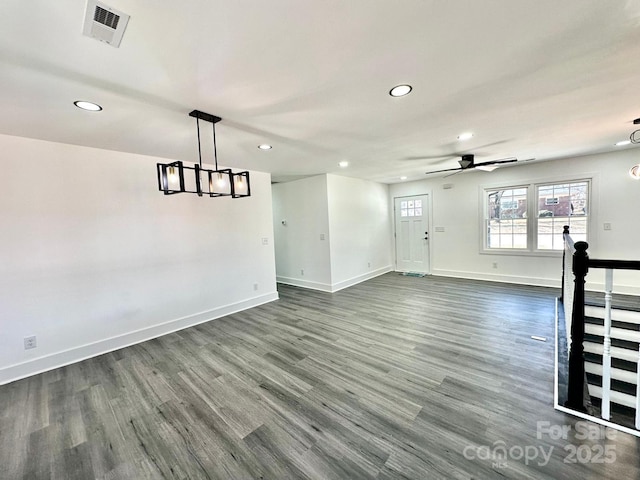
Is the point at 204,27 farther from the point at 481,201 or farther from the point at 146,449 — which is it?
the point at 481,201

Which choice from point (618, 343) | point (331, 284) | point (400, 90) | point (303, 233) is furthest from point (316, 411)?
point (303, 233)

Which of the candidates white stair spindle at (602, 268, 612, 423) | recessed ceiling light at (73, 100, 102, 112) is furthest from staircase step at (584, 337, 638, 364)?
recessed ceiling light at (73, 100, 102, 112)

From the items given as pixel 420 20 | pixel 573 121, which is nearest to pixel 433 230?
pixel 573 121

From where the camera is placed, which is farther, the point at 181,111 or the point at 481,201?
the point at 481,201

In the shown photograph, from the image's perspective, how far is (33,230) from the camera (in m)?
2.83

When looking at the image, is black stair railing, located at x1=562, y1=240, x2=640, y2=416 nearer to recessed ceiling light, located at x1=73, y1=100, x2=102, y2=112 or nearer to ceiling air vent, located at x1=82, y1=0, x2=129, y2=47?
ceiling air vent, located at x1=82, y1=0, x2=129, y2=47

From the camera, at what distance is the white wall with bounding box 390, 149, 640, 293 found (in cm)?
446

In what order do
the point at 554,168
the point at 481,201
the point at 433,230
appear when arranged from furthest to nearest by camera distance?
the point at 433,230 < the point at 481,201 < the point at 554,168

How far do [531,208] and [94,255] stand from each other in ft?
24.5

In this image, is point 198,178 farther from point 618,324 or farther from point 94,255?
point 618,324

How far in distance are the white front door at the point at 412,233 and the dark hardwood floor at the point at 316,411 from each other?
3407 mm

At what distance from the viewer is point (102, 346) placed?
323cm

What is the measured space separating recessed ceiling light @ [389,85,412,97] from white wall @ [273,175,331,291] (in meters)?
3.33

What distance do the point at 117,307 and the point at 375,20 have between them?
13.3 feet
